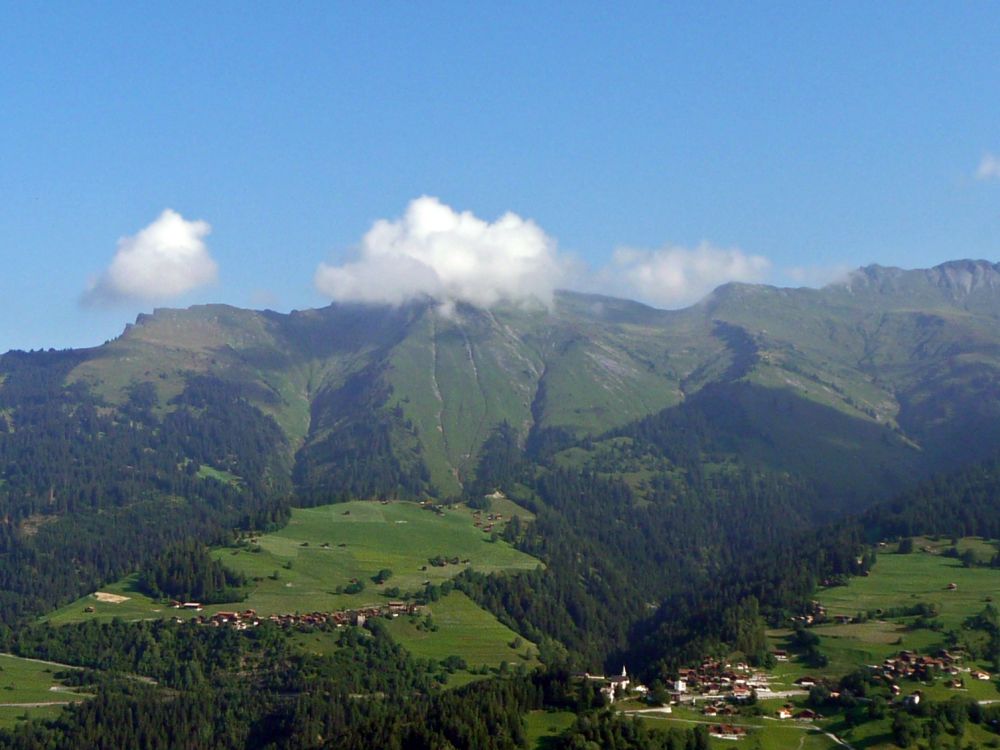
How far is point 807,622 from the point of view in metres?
193

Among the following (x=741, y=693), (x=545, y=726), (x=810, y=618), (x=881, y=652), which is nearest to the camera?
(x=545, y=726)

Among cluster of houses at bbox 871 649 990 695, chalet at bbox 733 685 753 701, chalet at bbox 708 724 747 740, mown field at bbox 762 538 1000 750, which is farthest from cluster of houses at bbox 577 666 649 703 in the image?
cluster of houses at bbox 871 649 990 695

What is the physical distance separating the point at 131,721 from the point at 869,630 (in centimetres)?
10599

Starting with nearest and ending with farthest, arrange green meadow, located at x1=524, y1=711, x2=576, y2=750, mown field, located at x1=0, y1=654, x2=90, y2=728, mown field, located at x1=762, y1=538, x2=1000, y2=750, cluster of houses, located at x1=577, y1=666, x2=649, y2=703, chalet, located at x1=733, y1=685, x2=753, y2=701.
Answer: green meadow, located at x1=524, y1=711, x2=576, y2=750 < mown field, located at x1=762, y1=538, x2=1000, y2=750 < chalet, located at x1=733, y1=685, x2=753, y2=701 < cluster of houses, located at x1=577, y1=666, x2=649, y2=703 < mown field, located at x1=0, y1=654, x2=90, y2=728

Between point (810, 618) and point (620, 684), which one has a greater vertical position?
point (810, 618)

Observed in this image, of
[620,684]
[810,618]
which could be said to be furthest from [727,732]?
[810,618]

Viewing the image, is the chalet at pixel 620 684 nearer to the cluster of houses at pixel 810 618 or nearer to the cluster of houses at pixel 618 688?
the cluster of houses at pixel 618 688

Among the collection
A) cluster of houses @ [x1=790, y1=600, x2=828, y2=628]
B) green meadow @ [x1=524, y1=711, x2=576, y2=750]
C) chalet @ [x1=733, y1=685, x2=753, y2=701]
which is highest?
cluster of houses @ [x1=790, y1=600, x2=828, y2=628]

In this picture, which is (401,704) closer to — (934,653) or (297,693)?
(297,693)

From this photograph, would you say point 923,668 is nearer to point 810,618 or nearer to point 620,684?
point 620,684

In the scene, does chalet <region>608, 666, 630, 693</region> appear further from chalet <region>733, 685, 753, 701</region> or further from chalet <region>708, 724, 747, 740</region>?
chalet <region>708, 724, 747, 740</region>

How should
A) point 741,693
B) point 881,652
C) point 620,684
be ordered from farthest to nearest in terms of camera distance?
point 881,652, point 620,684, point 741,693

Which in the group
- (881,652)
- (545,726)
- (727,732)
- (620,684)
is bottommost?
(727,732)

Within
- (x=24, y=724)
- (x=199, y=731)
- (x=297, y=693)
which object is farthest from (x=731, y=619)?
(x=24, y=724)
